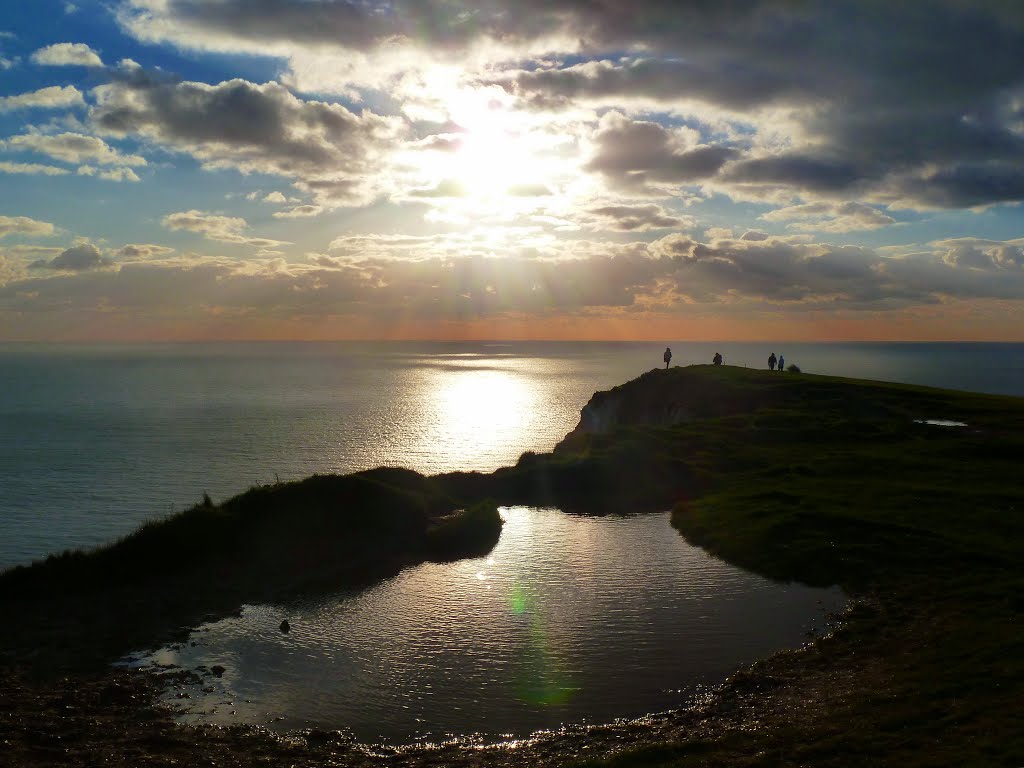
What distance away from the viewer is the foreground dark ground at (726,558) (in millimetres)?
20297

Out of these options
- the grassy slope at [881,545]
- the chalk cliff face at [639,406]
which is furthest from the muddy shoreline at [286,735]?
the chalk cliff face at [639,406]

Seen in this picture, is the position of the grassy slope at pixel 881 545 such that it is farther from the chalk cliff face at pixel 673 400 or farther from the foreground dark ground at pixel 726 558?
the chalk cliff face at pixel 673 400

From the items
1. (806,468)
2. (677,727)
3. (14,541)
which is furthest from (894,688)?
(14,541)

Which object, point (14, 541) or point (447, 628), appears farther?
point (14, 541)

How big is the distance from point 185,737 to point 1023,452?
59.8 meters

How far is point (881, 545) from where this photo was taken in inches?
1467

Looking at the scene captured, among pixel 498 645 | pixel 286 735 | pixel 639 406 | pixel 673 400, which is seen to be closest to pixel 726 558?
pixel 498 645

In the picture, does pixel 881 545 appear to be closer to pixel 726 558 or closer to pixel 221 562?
pixel 726 558

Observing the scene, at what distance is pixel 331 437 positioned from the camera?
133m

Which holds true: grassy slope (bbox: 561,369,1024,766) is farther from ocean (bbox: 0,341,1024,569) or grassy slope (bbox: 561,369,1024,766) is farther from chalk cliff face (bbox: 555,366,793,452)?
ocean (bbox: 0,341,1024,569)

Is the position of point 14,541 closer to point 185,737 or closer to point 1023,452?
point 185,737

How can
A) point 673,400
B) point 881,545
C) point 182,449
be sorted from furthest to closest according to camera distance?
point 182,449 < point 673,400 < point 881,545

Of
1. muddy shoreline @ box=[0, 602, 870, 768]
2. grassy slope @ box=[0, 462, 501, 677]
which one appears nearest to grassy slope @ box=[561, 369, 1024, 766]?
muddy shoreline @ box=[0, 602, 870, 768]

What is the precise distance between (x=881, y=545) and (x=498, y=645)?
21.4m
